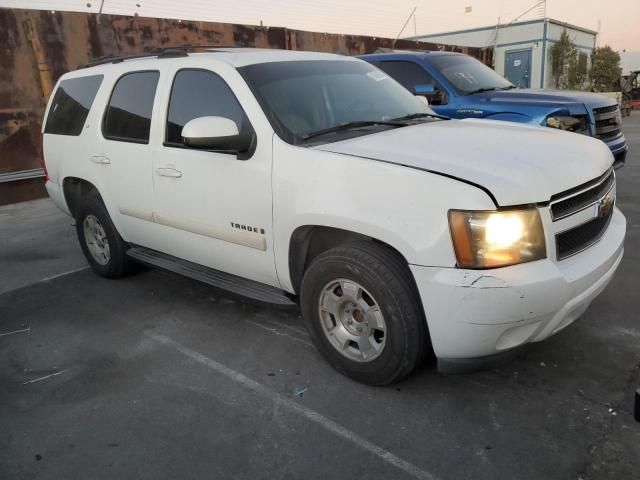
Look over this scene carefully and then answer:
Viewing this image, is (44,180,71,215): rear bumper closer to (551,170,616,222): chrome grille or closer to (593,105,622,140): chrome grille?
(551,170,616,222): chrome grille

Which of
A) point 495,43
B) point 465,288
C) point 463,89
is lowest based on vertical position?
→ point 465,288

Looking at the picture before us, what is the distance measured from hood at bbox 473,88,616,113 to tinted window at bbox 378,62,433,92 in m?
0.78

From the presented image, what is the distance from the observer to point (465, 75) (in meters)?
7.21

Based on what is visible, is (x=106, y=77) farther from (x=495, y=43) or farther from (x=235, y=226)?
(x=495, y=43)

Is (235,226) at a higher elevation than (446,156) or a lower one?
lower

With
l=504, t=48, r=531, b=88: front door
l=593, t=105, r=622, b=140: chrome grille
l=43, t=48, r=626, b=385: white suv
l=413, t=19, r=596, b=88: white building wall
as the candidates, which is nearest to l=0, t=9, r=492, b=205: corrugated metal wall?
l=43, t=48, r=626, b=385: white suv

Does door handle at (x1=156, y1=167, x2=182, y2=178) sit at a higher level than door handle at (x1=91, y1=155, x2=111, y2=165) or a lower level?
lower

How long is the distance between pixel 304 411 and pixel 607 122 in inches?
238

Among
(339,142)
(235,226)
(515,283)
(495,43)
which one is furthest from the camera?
(495,43)

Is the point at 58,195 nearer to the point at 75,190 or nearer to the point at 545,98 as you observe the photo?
the point at 75,190

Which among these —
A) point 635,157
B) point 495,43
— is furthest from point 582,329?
point 495,43

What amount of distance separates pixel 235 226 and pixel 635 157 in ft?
31.3

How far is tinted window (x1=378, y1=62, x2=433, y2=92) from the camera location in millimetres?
7125

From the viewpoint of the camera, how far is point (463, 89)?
6914mm
